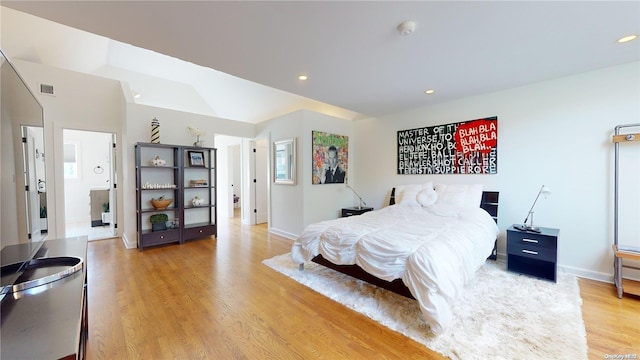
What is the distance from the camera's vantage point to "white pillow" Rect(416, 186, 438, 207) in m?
3.63

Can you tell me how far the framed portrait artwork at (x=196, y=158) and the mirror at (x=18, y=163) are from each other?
2.66 m

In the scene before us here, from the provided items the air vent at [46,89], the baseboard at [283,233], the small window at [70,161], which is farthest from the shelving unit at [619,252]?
the small window at [70,161]

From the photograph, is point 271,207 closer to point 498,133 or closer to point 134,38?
point 134,38

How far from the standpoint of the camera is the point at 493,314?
6.87 feet

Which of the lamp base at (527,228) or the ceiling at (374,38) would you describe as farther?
the lamp base at (527,228)

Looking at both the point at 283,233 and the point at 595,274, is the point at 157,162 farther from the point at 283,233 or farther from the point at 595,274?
the point at 595,274

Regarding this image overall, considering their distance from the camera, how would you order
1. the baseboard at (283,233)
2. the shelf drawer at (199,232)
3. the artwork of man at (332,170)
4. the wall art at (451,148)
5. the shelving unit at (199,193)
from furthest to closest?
the artwork of man at (332,170)
the baseboard at (283,233)
the shelving unit at (199,193)
the shelf drawer at (199,232)
the wall art at (451,148)

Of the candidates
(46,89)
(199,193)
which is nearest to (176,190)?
(199,193)

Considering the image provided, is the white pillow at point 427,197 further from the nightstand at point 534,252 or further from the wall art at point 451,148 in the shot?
the nightstand at point 534,252

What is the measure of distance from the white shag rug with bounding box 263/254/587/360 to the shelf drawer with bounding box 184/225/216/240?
94.2 inches

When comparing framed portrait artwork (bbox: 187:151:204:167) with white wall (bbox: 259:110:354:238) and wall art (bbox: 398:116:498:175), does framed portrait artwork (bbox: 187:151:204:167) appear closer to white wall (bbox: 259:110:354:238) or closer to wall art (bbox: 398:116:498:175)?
white wall (bbox: 259:110:354:238)

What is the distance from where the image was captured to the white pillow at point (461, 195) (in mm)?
3398

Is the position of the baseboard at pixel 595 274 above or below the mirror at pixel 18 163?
below

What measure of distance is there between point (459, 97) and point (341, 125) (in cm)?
230
